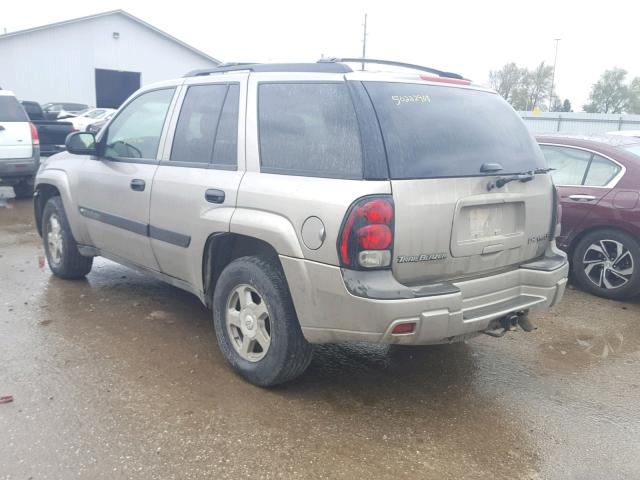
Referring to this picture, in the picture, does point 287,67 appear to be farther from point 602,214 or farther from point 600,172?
point 600,172

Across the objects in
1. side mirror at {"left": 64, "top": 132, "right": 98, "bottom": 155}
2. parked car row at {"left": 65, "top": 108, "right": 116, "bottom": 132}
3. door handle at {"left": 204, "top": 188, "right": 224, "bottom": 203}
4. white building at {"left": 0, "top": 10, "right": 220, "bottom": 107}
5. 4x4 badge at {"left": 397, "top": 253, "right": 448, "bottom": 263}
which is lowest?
parked car row at {"left": 65, "top": 108, "right": 116, "bottom": 132}

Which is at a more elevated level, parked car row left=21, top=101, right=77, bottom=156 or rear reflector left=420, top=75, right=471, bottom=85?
rear reflector left=420, top=75, right=471, bottom=85

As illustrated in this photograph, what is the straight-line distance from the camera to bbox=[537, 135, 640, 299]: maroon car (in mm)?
5520

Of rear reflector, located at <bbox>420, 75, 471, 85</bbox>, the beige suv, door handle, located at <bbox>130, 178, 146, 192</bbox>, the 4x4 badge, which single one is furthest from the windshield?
Answer: door handle, located at <bbox>130, 178, 146, 192</bbox>

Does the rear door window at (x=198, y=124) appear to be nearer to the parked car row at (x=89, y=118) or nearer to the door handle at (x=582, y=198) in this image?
the door handle at (x=582, y=198)

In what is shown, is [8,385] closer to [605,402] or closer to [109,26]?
[605,402]

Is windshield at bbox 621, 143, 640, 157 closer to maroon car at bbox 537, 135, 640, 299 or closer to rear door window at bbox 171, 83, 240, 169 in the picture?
maroon car at bbox 537, 135, 640, 299

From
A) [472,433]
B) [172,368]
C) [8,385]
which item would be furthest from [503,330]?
[8,385]

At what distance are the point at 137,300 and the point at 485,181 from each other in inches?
128

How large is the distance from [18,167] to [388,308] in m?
8.71

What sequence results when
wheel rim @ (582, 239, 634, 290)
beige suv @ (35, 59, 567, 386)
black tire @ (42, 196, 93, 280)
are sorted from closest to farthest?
beige suv @ (35, 59, 567, 386) → black tire @ (42, 196, 93, 280) → wheel rim @ (582, 239, 634, 290)

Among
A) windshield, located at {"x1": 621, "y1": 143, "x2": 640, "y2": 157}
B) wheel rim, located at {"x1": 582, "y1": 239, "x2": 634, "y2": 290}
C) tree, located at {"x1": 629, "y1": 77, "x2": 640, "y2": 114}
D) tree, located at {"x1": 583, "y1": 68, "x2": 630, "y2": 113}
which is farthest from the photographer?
tree, located at {"x1": 583, "y1": 68, "x2": 630, "y2": 113}

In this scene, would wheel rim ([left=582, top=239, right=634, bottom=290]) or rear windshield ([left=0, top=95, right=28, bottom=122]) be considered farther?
rear windshield ([left=0, top=95, right=28, bottom=122])

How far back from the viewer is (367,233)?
2.94 metres
